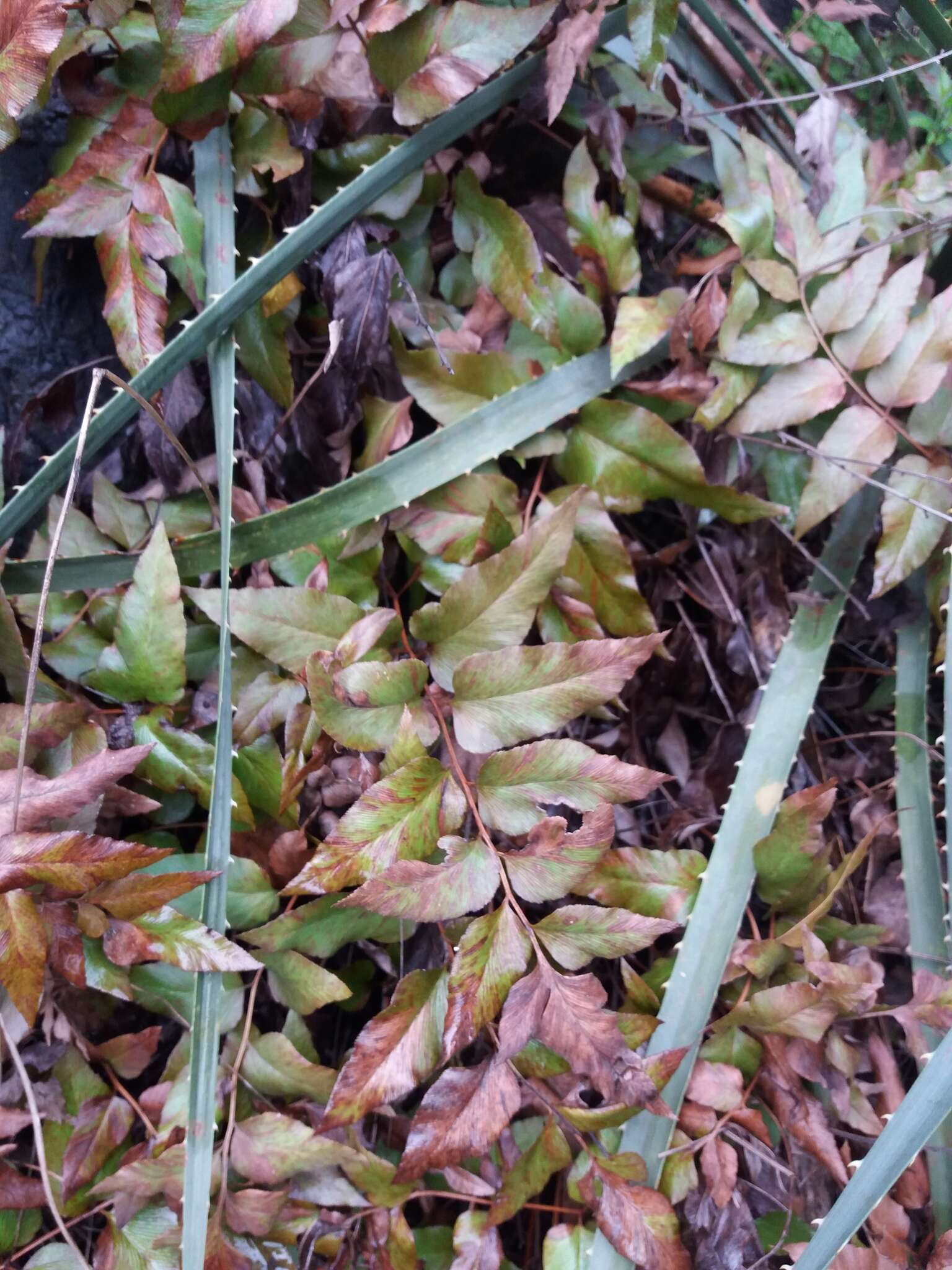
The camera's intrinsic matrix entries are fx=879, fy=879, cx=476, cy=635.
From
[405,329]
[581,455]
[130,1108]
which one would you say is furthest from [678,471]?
[130,1108]

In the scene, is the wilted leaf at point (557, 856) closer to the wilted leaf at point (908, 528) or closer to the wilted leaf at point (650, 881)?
the wilted leaf at point (650, 881)

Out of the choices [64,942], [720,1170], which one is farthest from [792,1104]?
[64,942]

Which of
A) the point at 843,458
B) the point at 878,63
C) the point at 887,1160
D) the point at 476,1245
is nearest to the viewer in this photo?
the point at 887,1160

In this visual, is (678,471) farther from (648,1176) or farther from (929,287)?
(648,1176)

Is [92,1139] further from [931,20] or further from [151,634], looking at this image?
[931,20]

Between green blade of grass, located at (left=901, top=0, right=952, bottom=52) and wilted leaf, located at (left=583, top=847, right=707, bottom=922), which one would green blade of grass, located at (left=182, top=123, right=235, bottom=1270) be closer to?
wilted leaf, located at (left=583, top=847, right=707, bottom=922)
